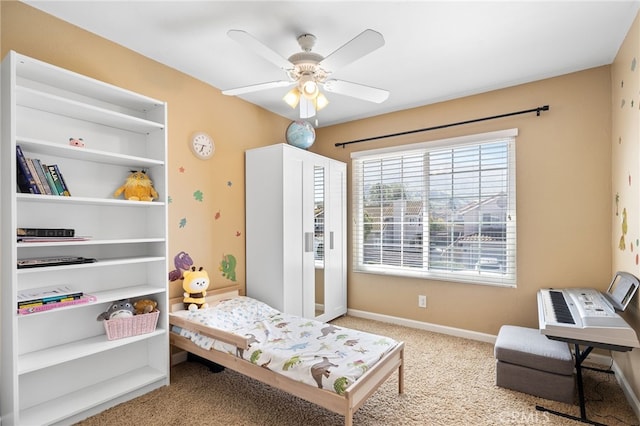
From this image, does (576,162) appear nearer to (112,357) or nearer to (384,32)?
(384,32)

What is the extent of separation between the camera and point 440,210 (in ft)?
11.4

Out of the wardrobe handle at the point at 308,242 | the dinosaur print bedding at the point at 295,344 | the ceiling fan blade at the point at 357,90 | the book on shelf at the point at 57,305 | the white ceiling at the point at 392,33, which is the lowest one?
the dinosaur print bedding at the point at 295,344

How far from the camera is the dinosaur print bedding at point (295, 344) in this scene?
1815 millimetres

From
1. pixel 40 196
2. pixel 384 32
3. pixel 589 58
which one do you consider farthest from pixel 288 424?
pixel 589 58

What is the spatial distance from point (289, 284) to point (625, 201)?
2.73 metres

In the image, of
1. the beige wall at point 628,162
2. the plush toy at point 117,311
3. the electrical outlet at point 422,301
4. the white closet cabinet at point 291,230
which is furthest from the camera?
the electrical outlet at point 422,301

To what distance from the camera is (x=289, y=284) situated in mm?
3141

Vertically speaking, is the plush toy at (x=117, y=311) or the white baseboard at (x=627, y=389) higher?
the plush toy at (x=117, y=311)

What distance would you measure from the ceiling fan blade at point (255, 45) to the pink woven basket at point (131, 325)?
190 cm

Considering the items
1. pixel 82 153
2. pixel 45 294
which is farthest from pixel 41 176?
pixel 45 294

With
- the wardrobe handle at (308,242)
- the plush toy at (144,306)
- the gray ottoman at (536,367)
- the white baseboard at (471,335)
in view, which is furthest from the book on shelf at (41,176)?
the white baseboard at (471,335)

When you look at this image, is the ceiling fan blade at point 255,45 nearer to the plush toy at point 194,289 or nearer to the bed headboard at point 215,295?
the plush toy at point 194,289

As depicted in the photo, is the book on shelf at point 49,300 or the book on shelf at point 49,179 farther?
the book on shelf at point 49,179

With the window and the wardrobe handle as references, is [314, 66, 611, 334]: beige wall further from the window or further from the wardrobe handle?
the wardrobe handle
